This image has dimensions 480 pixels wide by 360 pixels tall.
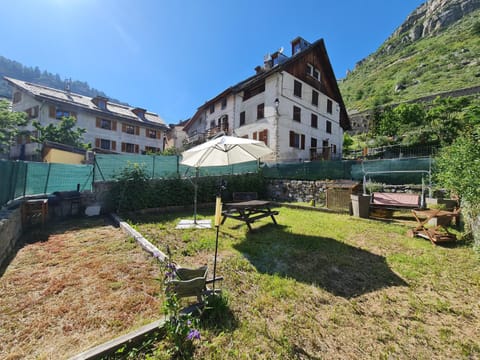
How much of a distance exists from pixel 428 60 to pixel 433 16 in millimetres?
33761

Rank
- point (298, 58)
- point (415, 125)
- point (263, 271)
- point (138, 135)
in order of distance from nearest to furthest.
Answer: point (263, 271), point (298, 58), point (415, 125), point (138, 135)

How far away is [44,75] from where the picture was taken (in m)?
109

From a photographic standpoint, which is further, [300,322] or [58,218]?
[58,218]

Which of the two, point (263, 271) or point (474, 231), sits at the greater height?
point (474, 231)

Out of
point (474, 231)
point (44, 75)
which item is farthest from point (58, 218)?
point (44, 75)

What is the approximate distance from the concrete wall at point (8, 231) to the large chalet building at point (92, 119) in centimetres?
1550

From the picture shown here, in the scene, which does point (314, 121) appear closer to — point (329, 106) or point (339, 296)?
point (329, 106)

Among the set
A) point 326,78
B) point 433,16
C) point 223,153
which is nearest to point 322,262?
point 223,153

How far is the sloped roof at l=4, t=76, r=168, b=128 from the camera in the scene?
19188 mm

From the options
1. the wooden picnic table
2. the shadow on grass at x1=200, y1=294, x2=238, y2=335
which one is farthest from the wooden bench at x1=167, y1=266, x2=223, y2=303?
the wooden picnic table

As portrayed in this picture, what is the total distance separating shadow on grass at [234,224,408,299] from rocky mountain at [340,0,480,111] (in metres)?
43.6

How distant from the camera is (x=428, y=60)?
45.2 metres

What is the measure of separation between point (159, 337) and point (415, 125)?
25.7 metres

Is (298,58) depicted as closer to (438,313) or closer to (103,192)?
(103,192)
